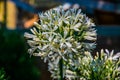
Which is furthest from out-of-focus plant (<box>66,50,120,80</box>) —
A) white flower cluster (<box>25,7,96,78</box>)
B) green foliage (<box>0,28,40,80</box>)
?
green foliage (<box>0,28,40,80</box>)

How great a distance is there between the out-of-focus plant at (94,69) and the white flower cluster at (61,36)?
46 millimetres

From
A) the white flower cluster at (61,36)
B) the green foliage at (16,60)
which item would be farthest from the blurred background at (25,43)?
the white flower cluster at (61,36)

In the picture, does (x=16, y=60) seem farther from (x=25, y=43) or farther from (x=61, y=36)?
(x=61, y=36)

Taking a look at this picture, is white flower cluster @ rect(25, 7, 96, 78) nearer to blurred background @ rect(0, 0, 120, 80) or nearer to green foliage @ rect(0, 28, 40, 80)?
blurred background @ rect(0, 0, 120, 80)

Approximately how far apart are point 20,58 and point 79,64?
190 inches

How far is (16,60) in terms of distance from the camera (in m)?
7.16

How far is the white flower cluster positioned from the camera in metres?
2.24

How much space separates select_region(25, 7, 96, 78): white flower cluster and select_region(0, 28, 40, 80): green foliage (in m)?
4.13

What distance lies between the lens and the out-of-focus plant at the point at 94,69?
2.35 metres

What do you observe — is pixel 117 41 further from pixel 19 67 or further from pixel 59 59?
pixel 59 59

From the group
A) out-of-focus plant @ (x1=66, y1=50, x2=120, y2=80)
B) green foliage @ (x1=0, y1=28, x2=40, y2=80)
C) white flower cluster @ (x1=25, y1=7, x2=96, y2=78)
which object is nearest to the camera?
white flower cluster @ (x1=25, y1=7, x2=96, y2=78)

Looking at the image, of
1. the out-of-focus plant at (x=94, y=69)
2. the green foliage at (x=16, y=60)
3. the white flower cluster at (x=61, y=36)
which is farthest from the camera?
the green foliage at (x=16, y=60)

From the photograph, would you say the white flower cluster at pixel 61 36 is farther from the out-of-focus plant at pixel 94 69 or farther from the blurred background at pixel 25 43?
the blurred background at pixel 25 43

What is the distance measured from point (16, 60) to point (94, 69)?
4843 millimetres
